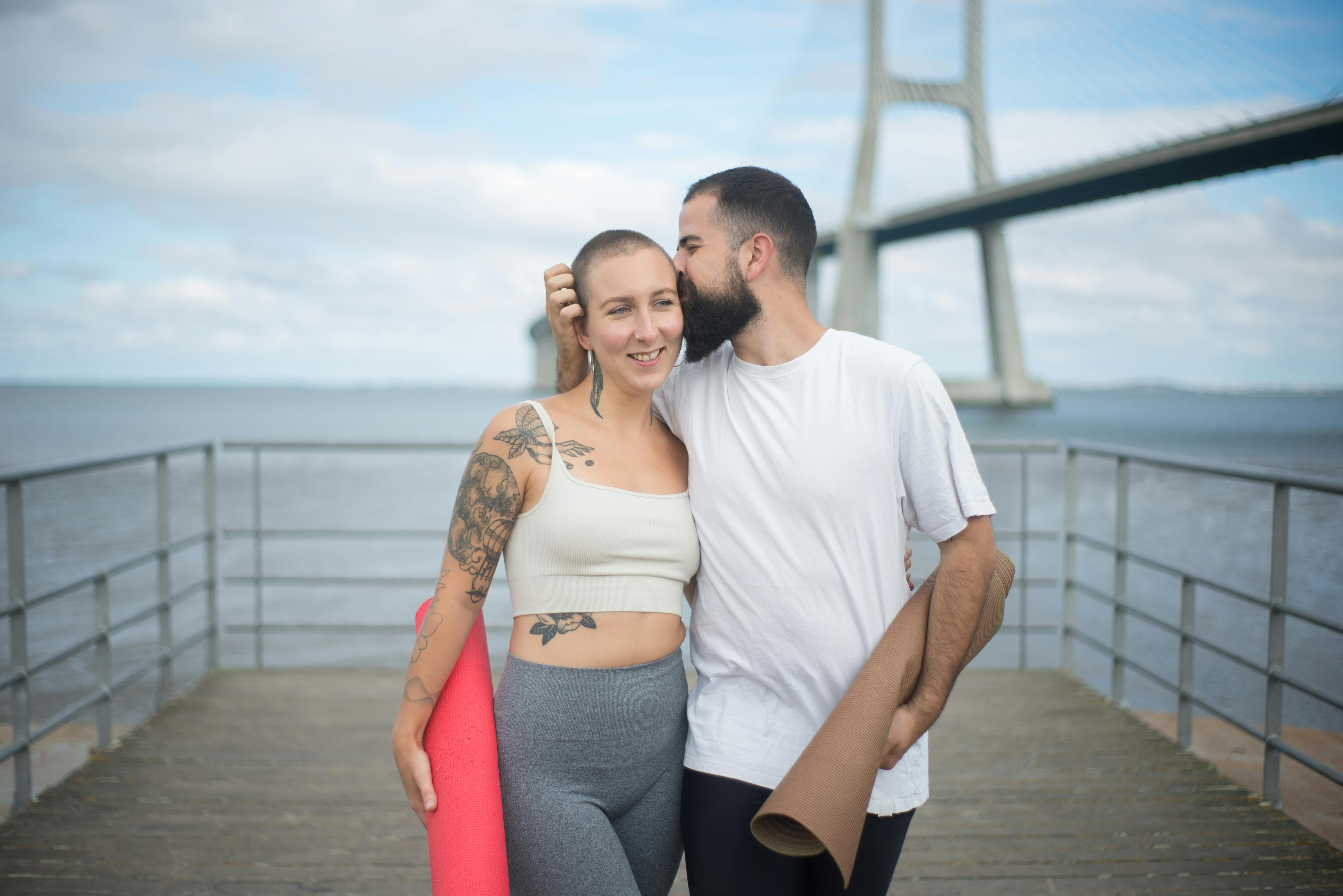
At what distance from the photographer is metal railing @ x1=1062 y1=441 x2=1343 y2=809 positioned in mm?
2287

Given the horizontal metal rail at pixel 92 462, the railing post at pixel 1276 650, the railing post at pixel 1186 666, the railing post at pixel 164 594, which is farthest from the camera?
the railing post at pixel 164 594

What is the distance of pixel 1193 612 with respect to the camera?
304cm

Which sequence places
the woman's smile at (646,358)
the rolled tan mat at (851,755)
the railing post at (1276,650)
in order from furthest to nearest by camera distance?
the railing post at (1276,650)
the woman's smile at (646,358)
the rolled tan mat at (851,755)

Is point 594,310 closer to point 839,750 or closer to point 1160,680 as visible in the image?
point 839,750

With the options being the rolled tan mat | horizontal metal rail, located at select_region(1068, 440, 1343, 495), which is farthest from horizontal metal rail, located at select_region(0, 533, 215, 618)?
horizontal metal rail, located at select_region(1068, 440, 1343, 495)

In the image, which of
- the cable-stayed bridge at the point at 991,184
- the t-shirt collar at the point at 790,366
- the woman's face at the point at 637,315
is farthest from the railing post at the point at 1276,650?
the cable-stayed bridge at the point at 991,184

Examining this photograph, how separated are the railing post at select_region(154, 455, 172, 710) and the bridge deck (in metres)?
0.17

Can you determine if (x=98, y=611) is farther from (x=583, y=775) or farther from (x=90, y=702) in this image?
(x=583, y=775)

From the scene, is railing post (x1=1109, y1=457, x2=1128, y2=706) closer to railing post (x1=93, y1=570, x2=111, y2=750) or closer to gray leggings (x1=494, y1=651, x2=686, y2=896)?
gray leggings (x1=494, y1=651, x2=686, y2=896)

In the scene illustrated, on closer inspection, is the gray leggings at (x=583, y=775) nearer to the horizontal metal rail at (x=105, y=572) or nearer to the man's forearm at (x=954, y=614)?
the man's forearm at (x=954, y=614)

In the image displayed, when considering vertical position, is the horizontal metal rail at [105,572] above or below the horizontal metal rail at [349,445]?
below

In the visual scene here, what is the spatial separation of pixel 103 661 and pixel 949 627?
8.92 feet

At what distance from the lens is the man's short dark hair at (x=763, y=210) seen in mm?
1350

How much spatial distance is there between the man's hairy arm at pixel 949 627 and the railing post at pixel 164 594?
2781 millimetres
